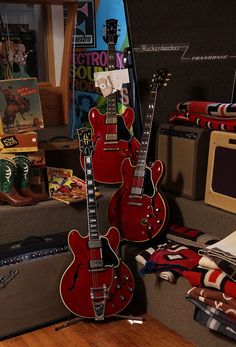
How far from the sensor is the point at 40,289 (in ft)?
6.08

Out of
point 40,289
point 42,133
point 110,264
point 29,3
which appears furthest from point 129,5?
point 40,289

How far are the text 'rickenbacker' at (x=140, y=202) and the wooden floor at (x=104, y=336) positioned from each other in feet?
1.31

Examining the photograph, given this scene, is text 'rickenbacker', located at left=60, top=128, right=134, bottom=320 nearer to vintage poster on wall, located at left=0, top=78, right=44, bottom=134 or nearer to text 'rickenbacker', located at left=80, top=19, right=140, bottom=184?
text 'rickenbacker', located at left=80, top=19, right=140, bottom=184

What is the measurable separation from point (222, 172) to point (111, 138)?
0.55 meters

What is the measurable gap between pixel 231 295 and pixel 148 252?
48cm

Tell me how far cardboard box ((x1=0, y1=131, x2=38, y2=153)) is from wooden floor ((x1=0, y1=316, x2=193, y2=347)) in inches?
31.7

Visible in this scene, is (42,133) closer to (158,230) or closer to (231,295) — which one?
(158,230)

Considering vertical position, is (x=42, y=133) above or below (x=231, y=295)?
above

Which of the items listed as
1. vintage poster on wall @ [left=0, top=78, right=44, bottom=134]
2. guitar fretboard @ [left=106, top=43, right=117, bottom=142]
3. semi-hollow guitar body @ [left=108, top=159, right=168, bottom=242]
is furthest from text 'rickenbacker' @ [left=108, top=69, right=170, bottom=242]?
vintage poster on wall @ [left=0, top=78, right=44, bottom=134]

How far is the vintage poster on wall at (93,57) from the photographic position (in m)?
2.33

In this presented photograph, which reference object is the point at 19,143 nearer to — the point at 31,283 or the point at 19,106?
the point at 19,106

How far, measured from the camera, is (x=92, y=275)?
1.84 meters

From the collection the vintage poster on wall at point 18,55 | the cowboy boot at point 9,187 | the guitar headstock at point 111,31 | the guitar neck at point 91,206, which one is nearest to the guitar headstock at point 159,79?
the guitar headstock at point 111,31

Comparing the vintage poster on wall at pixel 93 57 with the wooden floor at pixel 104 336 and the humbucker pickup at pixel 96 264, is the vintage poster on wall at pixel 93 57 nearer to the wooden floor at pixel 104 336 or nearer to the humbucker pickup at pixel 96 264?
the humbucker pickup at pixel 96 264
